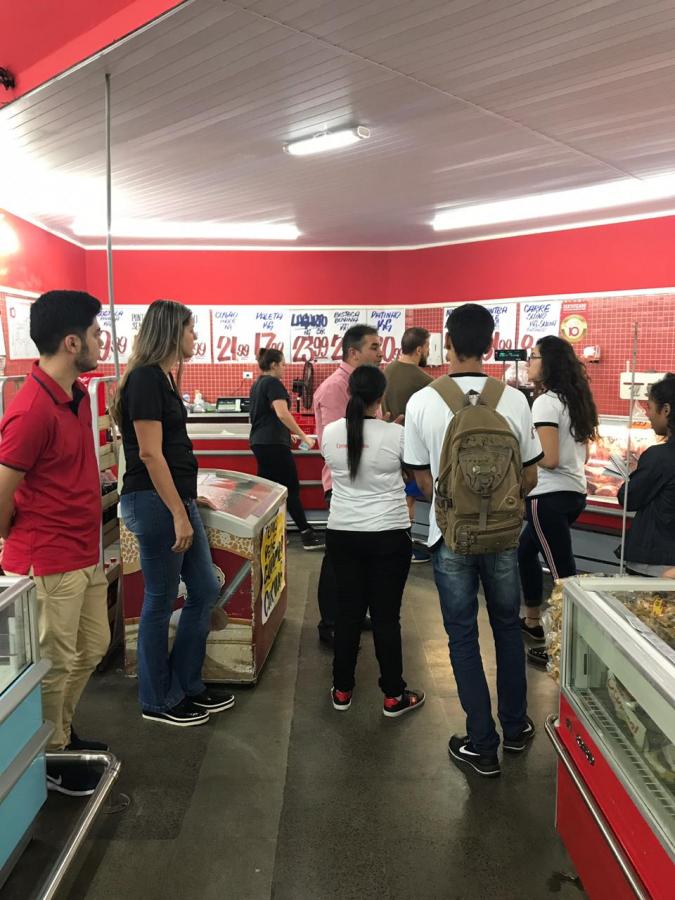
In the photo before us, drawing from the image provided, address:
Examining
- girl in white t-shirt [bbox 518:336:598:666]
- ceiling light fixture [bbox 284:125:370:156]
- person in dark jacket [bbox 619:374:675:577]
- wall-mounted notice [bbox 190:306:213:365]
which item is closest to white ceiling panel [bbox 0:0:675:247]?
ceiling light fixture [bbox 284:125:370:156]

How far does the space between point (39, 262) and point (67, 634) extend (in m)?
5.18

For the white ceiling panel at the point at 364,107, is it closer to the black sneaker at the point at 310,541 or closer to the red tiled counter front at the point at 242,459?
the red tiled counter front at the point at 242,459

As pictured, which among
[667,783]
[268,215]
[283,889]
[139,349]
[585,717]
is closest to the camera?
[667,783]

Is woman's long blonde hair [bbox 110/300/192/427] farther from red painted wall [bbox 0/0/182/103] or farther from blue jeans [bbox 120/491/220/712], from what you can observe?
red painted wall [bbox 0/0/182/103]

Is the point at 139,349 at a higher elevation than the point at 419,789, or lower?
higher

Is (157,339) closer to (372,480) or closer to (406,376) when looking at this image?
(372,480)

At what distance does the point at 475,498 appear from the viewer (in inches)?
94.9

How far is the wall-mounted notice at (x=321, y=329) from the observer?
25.8 ft

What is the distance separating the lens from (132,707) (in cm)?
328

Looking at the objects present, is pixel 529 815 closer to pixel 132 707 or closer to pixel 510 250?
pixel 132 707

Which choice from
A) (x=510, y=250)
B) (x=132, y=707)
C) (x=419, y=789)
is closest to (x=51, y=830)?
(x=132, y=707)

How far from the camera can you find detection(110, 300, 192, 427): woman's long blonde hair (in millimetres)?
2791

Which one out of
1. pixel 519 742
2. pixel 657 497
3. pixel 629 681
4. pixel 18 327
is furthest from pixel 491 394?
pixel 18 327

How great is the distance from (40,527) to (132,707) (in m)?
1.37
